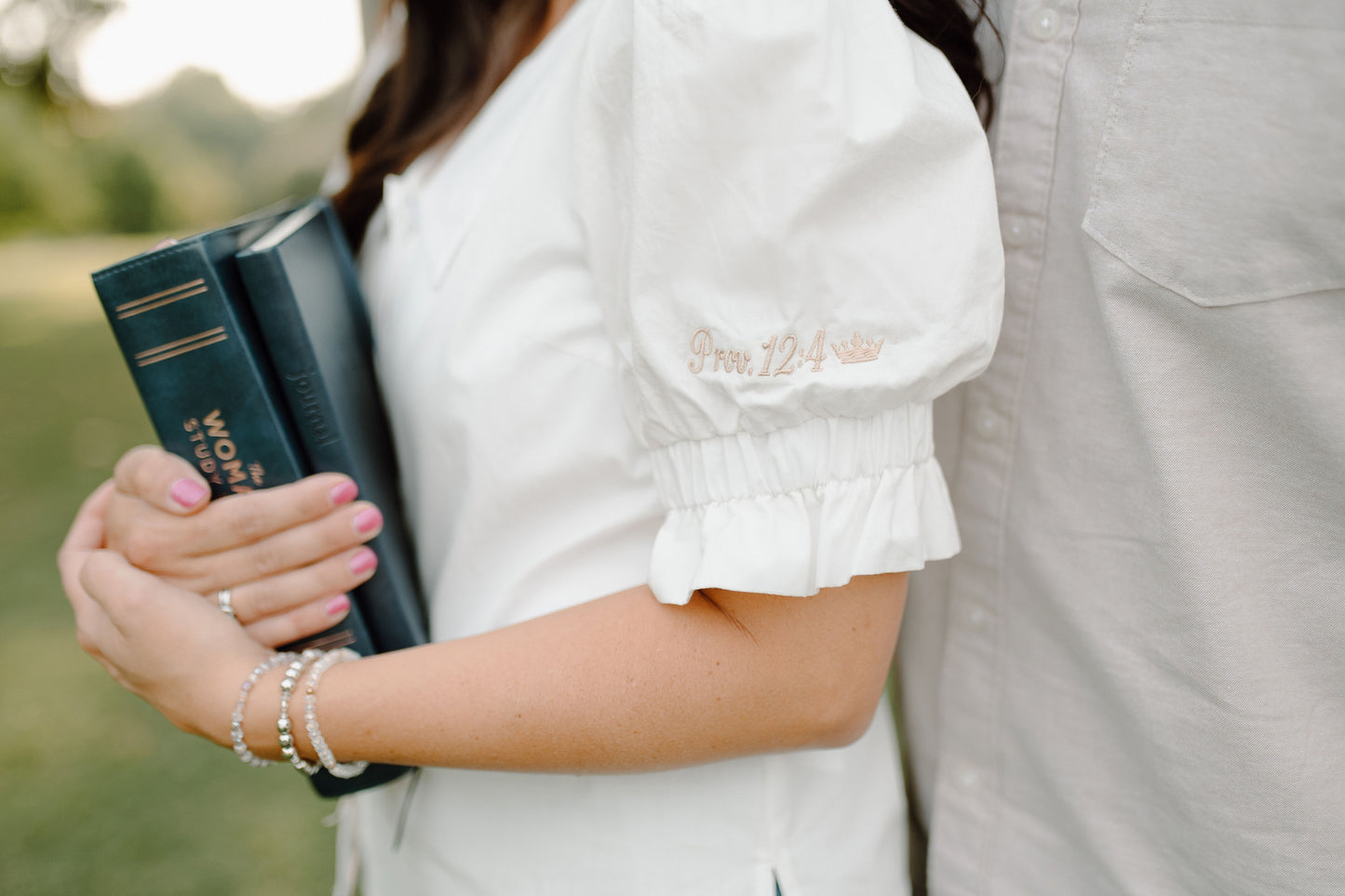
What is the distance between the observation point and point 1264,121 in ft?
1.92

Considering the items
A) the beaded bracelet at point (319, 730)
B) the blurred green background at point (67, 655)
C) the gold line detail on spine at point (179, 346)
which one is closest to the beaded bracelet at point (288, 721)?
the beaded bracelet at point (319, 730)

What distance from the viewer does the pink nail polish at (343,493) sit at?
840 millimetres

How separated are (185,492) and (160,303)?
0.64 ft

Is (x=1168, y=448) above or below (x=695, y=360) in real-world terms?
below

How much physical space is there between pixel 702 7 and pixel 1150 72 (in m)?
0.34

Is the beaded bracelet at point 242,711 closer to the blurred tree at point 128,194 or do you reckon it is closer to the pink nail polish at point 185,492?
the pink nail polish at point 185,492

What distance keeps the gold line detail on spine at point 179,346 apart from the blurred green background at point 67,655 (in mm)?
1557

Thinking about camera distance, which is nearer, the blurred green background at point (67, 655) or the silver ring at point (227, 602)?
the silver ring at point (227, 602)

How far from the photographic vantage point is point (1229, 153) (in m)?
0.60

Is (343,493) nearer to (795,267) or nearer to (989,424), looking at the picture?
(795,267)

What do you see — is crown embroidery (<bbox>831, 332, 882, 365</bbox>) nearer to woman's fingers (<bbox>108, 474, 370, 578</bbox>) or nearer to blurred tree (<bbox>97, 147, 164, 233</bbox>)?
woman's fingers (<bbox>108, 474, 370, 578</bbox>)

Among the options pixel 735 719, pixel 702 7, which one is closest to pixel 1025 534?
pixel 735 719


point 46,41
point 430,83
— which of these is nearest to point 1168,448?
point 430,83

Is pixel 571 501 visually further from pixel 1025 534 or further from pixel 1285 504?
pixel 1285 504
